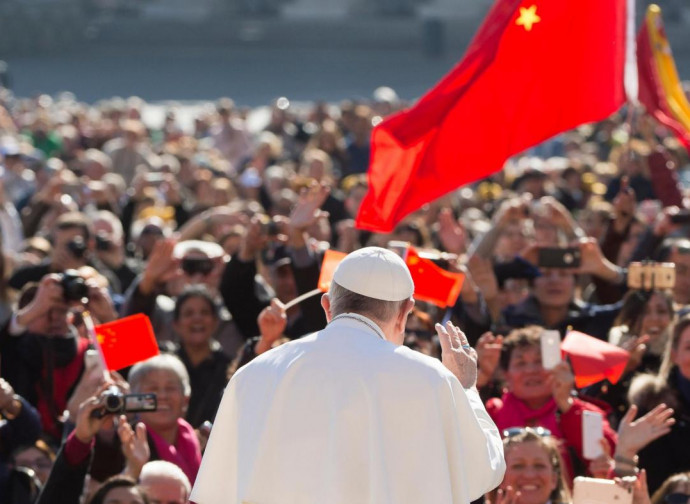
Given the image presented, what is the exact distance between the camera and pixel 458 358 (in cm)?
453

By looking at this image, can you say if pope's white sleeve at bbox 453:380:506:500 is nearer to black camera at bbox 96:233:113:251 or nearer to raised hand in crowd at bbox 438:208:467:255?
raised hand in crowd at bbox 438:208:467:255

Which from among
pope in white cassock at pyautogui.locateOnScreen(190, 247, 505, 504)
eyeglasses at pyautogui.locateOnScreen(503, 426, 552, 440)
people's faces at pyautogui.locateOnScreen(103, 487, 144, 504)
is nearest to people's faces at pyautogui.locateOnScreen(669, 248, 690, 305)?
eyeglasses at pyautogui.locateOnScreen(503, 426, 552, 440)

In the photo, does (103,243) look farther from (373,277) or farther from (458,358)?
(373,277)

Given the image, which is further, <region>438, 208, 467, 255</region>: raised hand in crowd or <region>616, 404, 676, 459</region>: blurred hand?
<region>438, 208, 467, 255</region>: raised hand in crowd

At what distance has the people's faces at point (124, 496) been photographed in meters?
5.79

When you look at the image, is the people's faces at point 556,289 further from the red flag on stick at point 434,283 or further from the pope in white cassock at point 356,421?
the pope in white cassock at point 356,421

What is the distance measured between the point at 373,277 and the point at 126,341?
268cm

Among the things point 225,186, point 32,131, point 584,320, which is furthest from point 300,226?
point 32,131

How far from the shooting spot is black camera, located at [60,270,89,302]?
750 centimetres

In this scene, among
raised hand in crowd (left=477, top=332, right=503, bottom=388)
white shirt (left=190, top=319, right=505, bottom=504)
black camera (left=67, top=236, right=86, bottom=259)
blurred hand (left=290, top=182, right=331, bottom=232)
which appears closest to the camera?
white shirt (left=190, top=319, right=505, bottom=504)

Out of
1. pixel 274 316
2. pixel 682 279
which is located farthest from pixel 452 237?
pixel 274 316

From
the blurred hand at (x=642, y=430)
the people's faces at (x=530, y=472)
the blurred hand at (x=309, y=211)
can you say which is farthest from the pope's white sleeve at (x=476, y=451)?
the blurred hand at (x=309, y=211)

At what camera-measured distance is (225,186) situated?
13.4 m

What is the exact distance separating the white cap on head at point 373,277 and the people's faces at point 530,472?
6.10 ft
